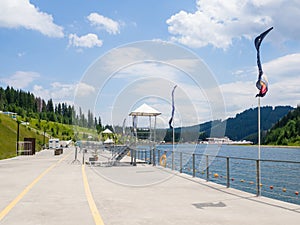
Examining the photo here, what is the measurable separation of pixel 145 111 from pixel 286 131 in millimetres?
124166

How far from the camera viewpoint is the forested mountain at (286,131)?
436ft

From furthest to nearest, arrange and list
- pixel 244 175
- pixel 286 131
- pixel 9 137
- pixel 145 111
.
→ pixel 286 131 → pixel 9 137 → pixel 145 111 → pixel 244 175

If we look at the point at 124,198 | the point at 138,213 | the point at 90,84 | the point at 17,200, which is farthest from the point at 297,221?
the point at 90,84

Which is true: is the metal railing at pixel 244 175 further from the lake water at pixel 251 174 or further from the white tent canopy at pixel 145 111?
the white tent canopy at pixel 145 111

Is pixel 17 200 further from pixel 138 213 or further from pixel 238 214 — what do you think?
pixel 238 214

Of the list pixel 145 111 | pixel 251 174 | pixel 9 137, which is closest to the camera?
pixel 145 111

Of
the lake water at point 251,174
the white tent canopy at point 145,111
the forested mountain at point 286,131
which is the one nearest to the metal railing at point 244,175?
the lake water at point 251,174

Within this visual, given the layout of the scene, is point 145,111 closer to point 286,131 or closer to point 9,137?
point 9,137

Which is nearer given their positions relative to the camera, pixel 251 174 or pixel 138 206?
pixel 138 206

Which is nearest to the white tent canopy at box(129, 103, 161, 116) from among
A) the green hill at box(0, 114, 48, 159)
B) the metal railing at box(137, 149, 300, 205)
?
the metal railing at box(137, 149, 300, 205)

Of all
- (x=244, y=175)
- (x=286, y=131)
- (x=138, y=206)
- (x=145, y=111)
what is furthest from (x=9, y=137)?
(x=286, y=131)

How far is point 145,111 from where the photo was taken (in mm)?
24297

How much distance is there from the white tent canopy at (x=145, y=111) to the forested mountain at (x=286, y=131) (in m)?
116

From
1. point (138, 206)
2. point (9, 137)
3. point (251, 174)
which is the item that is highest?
point (9, 137)
